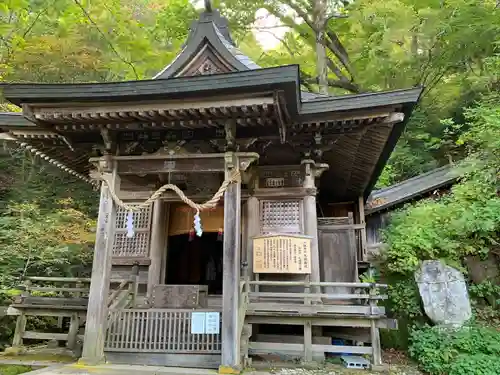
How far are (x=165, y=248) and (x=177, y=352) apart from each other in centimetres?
301

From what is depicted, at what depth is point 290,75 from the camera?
516 centimetres

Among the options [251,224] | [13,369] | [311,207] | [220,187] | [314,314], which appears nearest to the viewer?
[13,369]

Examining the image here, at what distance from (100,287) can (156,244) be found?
7.81 feet

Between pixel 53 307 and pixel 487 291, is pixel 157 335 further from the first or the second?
pixel 487 291

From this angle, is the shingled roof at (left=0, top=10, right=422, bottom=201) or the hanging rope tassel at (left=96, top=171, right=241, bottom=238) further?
the hanging rope tassel at (left=96, top=171, right=241, bottom=238)

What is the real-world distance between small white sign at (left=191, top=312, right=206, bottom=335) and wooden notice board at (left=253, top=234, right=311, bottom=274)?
6.38 ft

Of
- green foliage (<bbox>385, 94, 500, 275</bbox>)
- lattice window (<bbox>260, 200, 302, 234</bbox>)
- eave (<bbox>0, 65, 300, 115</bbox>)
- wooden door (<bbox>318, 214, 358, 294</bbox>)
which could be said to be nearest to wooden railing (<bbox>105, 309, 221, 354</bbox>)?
lattice window (<bbox>260, 200, 302, 234</bbox>)

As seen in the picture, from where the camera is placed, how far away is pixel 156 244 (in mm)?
8414

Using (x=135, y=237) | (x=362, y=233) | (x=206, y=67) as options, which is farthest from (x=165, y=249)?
(x=362, y=233)

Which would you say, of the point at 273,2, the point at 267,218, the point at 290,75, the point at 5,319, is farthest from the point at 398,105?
the point at 273,2

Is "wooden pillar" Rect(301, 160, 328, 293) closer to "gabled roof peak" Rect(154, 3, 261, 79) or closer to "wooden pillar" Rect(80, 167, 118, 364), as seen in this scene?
"gabled roof peak" Rect(154, 3, 261, 79)

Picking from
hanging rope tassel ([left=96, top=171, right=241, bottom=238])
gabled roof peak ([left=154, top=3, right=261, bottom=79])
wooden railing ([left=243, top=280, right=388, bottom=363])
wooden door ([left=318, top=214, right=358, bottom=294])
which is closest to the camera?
hanging rope tassel ([left=96, top=171, right=241, bottom=238])

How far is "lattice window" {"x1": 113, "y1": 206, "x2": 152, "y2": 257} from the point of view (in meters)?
8.48

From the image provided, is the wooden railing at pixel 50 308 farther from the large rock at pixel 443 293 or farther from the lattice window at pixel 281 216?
the large rock at pixel 443 293
